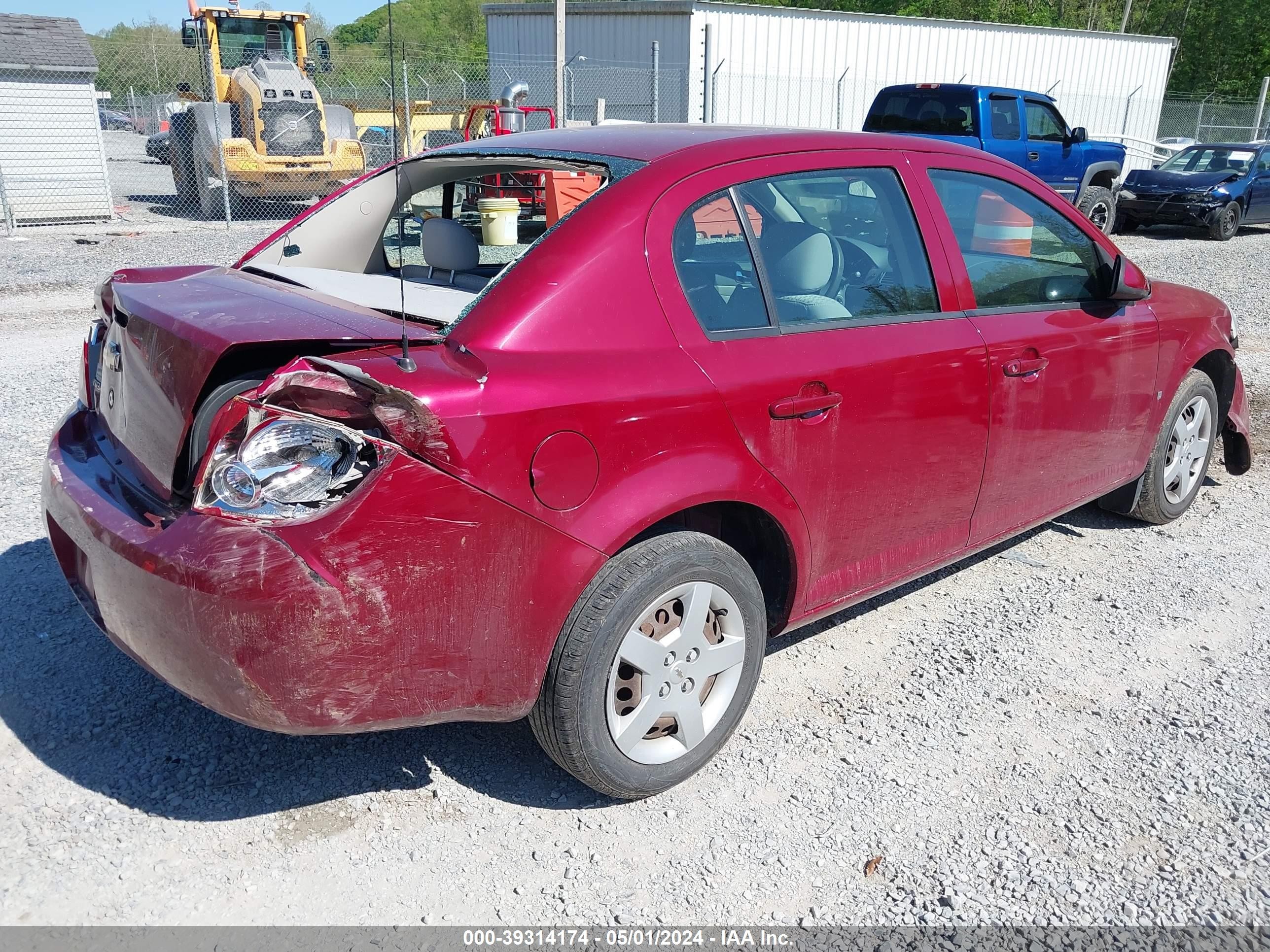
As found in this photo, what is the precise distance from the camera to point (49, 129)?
595 inches

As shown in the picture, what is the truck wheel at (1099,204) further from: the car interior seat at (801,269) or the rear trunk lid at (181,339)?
the rear trunk lid at (181,339)

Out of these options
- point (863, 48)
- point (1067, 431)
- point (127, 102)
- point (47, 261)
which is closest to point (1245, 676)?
point (1067, 431)

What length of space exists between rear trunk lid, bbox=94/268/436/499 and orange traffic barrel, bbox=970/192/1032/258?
6.81ft

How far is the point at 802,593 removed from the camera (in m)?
3.03

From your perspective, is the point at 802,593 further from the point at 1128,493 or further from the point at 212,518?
the point at 1128,493

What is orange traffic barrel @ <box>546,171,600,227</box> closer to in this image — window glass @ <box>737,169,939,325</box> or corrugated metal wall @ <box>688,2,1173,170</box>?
window glass @ <box>737,169,939,325</box>

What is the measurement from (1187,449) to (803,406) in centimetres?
287

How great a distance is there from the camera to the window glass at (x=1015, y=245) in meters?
3.42

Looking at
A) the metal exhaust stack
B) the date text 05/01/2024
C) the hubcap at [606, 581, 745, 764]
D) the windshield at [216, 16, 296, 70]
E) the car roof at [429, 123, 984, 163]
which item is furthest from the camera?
the windshield at [216, 16, 296, 70]

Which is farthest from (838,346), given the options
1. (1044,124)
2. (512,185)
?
(1044,124)

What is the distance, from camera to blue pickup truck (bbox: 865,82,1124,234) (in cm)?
1398

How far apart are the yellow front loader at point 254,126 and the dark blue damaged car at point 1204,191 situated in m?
13.4

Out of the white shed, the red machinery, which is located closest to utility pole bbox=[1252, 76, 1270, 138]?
the red machinery

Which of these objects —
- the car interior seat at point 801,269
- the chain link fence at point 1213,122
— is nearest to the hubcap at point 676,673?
the car interior seat at point 801,269
